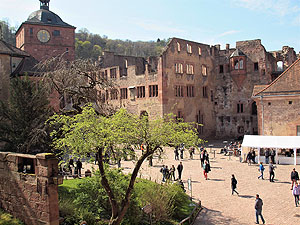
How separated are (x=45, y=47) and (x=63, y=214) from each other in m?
39.5

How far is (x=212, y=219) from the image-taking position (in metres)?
14.0

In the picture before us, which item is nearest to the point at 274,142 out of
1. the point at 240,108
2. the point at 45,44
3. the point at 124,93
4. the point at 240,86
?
the point at 240,108

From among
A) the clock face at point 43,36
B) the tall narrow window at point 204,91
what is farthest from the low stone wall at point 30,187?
the clock face at point 43,36

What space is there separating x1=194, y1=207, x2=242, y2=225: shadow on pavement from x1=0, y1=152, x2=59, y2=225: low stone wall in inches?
259

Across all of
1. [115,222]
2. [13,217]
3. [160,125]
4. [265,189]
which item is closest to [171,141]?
[160,125]

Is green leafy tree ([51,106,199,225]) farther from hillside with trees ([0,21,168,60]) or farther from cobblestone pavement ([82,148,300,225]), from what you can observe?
hillside with trees ([0,21,168,60])

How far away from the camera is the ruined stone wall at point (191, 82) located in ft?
129

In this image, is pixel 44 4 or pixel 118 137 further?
pixel 44 4

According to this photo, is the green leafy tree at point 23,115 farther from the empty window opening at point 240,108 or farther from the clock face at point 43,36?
the empty window opening at point 240,108

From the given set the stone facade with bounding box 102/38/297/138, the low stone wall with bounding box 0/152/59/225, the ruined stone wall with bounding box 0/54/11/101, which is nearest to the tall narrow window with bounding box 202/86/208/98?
the stone facade with bounding box 102/38/297/138

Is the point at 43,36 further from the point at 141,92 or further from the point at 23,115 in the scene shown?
the point at 23,115

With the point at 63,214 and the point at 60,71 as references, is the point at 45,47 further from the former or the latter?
the point at 63,214

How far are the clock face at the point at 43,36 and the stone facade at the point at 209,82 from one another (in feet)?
32.7

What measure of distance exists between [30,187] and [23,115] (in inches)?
486
